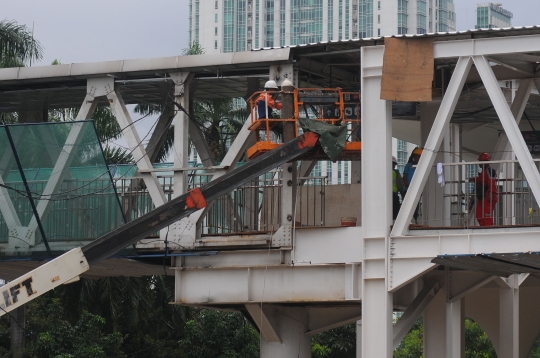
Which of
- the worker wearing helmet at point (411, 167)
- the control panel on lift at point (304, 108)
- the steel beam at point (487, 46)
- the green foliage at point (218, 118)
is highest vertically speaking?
the green foliage at point (218, 118)

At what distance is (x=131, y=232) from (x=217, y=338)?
2787cm

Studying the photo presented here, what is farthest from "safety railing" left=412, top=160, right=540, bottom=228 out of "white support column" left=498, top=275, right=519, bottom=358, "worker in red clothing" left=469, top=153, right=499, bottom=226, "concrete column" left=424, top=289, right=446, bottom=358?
"white support column" left=498, top=275, right=519, bottom=358

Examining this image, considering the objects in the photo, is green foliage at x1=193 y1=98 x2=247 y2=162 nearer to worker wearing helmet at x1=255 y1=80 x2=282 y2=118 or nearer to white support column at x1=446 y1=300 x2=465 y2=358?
white support column at x1=446 y1=300 x2=465 y2=358

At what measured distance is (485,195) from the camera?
22.9 meters

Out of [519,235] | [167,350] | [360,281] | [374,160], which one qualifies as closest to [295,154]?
[374,160]

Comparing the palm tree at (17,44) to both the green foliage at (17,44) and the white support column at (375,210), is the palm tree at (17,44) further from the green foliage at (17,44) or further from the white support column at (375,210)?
the white support column at (375,210)

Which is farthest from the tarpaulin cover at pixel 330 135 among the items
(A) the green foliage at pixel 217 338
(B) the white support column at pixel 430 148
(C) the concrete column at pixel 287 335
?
(A) the green foliage at pixel 217 338

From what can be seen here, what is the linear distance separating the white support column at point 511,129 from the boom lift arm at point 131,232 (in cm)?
363

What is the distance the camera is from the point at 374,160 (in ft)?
70.2

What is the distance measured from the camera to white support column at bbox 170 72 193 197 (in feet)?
80.5

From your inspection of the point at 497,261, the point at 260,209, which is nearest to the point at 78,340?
the point at 260,209

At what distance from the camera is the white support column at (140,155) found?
2453 centimetres

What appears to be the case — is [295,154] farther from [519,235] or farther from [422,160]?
[519,235]

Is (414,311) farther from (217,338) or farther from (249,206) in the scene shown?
(217,338)
